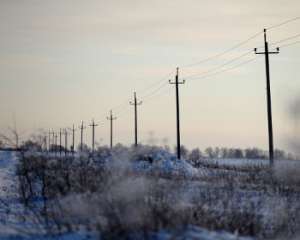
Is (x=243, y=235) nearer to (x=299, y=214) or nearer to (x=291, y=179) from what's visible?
(x=299, y=214)

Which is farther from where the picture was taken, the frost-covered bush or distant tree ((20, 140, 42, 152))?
distant tree ((20, 140, 42, 152))

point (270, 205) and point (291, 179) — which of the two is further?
point (291, 179)

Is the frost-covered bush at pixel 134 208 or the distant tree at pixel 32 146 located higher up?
the distant tree at pixel 32 146

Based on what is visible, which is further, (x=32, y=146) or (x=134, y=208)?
(x=32, y=146)

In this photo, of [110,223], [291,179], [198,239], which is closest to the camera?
[198,239]

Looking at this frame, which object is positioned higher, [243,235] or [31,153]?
[31,153]

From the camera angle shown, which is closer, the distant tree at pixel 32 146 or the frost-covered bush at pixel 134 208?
the frost-covered bush at pixel 134 208

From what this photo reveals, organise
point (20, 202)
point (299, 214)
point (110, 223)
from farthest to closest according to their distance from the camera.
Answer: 1. point (20, 202)
2. point (299, 214)
3. point (110, 223)

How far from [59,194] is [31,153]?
4837 millimetres

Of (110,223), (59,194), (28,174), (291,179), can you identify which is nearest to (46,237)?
(110,223)

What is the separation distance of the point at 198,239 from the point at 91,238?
7.17 ft

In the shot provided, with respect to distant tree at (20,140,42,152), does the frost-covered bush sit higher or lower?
lower

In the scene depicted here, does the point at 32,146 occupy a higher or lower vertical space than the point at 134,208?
higher

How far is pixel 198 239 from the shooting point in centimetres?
876
